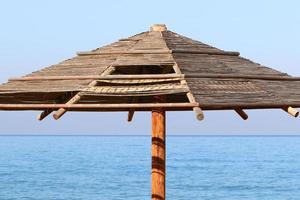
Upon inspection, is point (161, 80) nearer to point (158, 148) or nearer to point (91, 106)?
point (91, 106)

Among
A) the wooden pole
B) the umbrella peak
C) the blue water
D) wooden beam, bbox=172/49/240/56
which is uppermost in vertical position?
the umbrella peak

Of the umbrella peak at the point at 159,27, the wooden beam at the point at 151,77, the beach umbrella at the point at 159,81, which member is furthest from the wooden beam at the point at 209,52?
the umbrella peak at the point at 159,27

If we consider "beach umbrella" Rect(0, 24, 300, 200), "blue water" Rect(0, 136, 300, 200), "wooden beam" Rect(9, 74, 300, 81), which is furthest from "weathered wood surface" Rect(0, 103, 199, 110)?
"blue water" Rect(0, 136, 300, 200)

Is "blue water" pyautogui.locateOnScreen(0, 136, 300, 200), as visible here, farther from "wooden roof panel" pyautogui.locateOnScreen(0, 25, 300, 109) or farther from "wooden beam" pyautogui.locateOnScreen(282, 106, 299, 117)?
"wooden beam" pyautogui.locateOnScreen(282, 106, 299, 117)

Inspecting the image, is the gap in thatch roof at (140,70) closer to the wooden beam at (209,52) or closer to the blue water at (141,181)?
the wooden beam at (209,52)

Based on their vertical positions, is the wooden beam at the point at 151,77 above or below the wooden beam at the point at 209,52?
below

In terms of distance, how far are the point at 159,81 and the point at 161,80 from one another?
2 cm

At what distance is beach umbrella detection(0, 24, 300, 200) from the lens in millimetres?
5938

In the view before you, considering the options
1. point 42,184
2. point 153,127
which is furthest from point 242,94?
point 42,184

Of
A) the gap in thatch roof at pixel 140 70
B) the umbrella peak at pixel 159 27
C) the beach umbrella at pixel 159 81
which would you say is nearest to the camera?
the beach umbrella at pixel 159 81

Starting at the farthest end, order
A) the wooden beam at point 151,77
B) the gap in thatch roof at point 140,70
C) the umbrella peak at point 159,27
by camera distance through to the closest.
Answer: the umbrella peak at point 159,27
the gap in thatch roof at point 140,70
the wooden beam at point 151,77

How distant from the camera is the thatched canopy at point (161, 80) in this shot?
595 centimetres

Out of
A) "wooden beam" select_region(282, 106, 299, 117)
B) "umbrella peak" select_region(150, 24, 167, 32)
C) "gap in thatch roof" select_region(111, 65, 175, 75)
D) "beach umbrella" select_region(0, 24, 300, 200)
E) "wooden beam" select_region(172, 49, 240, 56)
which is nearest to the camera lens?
"beach umbrella" select_region(0, 24, 300, 200)

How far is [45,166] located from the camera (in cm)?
5478
